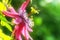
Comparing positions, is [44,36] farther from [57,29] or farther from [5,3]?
[5,3]

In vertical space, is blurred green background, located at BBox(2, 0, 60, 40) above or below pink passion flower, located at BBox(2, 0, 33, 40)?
above

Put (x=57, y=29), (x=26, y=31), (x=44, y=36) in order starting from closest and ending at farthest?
1. (x=26, y=31)
2. (x=44, y=36)
3. (x=57, y=29)

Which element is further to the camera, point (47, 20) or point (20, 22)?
point (47, 20)

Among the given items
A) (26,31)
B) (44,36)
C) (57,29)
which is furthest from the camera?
(57,29)

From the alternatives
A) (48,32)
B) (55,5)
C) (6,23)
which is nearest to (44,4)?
(55,5)

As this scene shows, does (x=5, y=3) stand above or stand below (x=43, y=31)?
below

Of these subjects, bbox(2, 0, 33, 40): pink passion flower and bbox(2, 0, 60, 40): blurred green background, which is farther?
bbox(2, 0, 60, 40): blurred green background

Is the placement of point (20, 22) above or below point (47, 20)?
below

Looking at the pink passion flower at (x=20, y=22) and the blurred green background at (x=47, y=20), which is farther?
the blurred green background at (x=47, y=20)

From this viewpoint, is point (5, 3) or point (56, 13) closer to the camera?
point (5, 3)

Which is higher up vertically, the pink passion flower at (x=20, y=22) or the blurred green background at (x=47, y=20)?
the blurred green background at (x=47, y=20)

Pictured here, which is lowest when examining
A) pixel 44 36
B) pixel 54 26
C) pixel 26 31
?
pixel 26 31
